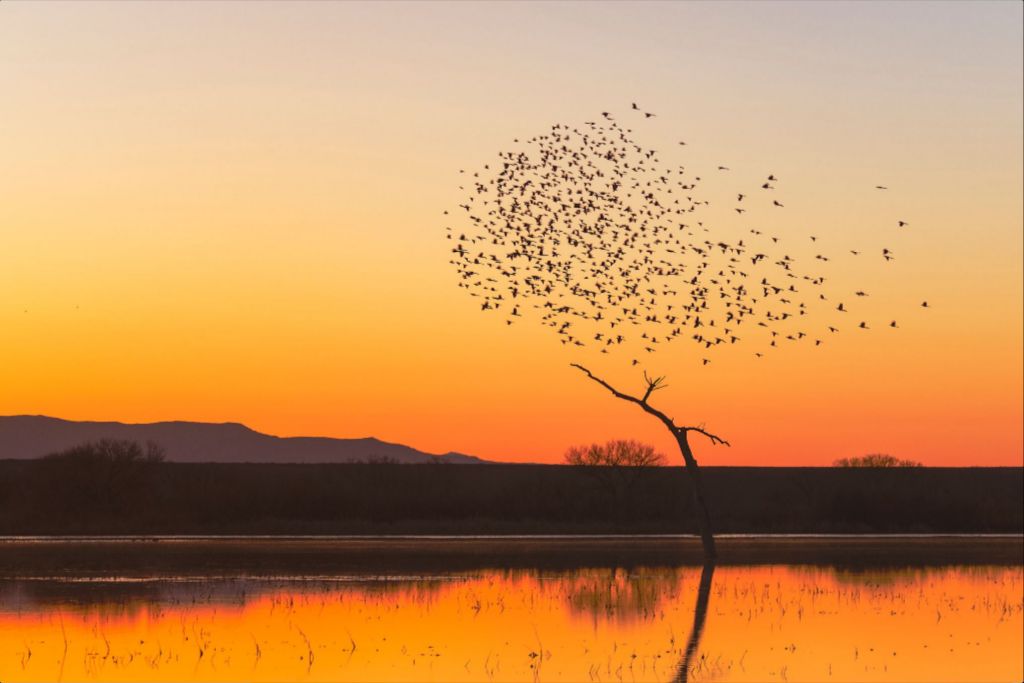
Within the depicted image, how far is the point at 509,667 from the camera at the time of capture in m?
25.0

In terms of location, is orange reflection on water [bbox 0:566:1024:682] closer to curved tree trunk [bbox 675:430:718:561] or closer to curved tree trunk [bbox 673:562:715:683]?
curved tree trunk [bbox 673:562:715:683]

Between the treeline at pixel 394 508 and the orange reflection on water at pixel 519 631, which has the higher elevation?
the treeline at pixel 394 508

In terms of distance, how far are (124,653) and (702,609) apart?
44.2 ft

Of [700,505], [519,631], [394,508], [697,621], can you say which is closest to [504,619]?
[519,631]

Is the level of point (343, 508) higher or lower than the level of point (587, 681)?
higher

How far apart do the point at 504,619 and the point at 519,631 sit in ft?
6.85

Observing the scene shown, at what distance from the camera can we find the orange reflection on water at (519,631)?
24.7 metres

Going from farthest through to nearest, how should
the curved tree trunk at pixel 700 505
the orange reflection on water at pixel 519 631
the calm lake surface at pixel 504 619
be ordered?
the curved tree trunk at pixel 700 505 < the calm lake surface at pixel 504 619 < the orange reflection on water at pixel 519 631

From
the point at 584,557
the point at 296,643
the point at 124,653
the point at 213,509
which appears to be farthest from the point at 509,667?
the point at 213,509

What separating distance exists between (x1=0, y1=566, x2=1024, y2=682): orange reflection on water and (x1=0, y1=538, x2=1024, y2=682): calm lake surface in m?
0.07

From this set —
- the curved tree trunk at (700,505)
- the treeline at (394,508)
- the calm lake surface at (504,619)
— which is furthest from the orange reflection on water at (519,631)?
the treeline at (394,508)

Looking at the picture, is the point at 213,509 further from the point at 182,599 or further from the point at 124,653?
the point at 124,653

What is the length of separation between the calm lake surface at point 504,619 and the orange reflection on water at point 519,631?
0.23 feet

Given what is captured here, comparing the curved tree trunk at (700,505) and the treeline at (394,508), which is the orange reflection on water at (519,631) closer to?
the curved tree trunk at (700,505)
